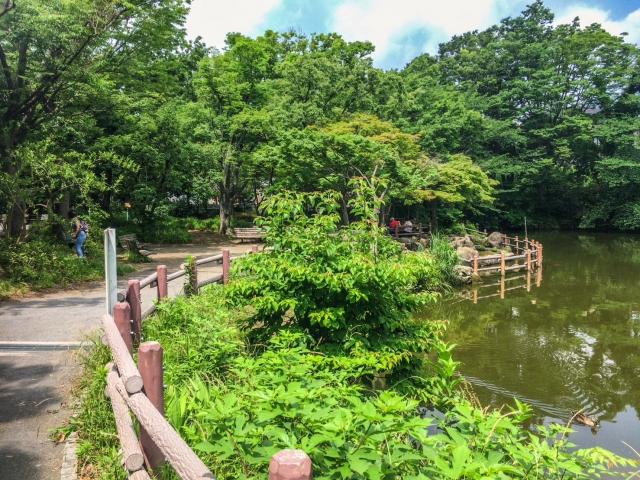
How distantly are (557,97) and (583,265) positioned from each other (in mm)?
18381

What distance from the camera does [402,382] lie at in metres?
5.19

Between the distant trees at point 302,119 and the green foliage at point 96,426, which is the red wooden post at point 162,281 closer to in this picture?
the green foliage at point 96,426

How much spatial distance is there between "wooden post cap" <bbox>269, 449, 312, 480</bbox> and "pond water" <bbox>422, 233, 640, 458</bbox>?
6.91m

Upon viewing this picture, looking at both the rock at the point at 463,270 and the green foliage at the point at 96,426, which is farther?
the rock at the point at 463,270

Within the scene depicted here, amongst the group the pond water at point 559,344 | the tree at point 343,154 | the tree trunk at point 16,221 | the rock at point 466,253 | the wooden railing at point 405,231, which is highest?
the tree at point 343,154

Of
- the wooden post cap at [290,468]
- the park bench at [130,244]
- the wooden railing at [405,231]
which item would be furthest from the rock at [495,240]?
the wooden post cap at [290,468]

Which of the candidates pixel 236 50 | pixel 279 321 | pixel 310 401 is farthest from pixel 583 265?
pixel 310 401

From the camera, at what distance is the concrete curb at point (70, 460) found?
A: 137 inches

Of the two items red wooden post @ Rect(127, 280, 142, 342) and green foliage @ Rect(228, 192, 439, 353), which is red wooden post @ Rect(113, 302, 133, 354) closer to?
green foliage @ Rect(228, 192, 439, 353)

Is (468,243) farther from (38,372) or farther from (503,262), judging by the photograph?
(38,372)

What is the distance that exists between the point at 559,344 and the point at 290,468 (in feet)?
36.5

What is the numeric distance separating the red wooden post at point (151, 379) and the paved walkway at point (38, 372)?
2.90 ft

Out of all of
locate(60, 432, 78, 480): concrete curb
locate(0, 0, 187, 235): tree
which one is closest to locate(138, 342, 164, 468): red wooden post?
locate(60, 432, 78, 480): concrete curb

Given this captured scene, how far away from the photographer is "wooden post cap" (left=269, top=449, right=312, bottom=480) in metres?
1.44
